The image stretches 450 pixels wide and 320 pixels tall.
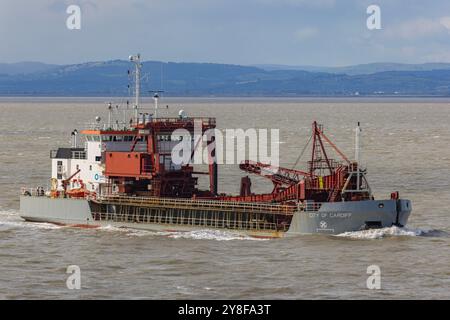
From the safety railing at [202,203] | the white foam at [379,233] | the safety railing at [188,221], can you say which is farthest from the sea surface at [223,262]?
the safety railing at [202,203]

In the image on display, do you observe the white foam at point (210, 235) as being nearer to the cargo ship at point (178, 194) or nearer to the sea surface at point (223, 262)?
the sea surface at point (223, 262)

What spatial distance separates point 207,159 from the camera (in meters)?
56.6

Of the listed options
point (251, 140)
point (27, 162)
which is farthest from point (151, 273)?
point (251, 140)

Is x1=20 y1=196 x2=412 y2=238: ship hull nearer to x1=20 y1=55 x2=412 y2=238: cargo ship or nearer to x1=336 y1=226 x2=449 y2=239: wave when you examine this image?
x1=20 y1=55 x2=412 y2=238: cargo ship

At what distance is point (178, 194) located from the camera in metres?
56.5

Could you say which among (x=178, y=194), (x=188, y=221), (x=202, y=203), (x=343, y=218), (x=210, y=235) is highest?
(x=178, y=194)

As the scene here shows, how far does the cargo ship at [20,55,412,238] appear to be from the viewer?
51062mm

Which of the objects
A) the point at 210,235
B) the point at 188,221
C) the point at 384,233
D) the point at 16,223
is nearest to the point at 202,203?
the point at 188,221

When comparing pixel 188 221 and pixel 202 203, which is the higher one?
pixel 202 203

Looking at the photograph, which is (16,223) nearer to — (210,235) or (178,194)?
(178,194)

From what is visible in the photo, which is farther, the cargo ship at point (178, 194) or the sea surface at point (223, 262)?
the cargo ship at point (178, 194)

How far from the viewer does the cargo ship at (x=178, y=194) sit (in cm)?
5106
